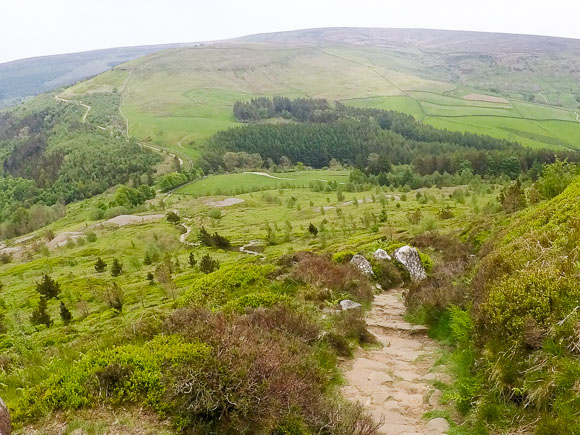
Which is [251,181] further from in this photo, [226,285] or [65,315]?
[226,285]

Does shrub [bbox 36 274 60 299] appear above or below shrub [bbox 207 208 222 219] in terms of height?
above

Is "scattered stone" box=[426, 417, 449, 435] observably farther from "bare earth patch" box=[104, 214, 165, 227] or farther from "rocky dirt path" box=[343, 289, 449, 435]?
"bare earth patch" box=[104, 214, 165, 227]

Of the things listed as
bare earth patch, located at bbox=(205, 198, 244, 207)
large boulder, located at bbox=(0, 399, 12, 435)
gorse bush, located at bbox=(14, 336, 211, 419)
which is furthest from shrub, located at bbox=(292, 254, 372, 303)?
bare earth patch, located at bbox=(205, 198, 244, 207)

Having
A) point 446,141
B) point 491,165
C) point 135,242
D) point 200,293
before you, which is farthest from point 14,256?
point 446,141

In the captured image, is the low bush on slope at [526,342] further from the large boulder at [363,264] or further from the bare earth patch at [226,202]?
the bare earth patch at [226,202]

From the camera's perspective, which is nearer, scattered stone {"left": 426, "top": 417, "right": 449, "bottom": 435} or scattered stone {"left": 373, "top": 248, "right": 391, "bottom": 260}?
scattered stone {"left": 426, "top": 417, "right": 449, "bottom": 435}

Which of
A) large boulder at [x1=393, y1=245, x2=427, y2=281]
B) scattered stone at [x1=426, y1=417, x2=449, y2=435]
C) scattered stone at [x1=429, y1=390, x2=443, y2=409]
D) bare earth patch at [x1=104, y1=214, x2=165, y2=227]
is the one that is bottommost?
bare earth patch at [x1=104, y1=214, x2=165, y2=227]

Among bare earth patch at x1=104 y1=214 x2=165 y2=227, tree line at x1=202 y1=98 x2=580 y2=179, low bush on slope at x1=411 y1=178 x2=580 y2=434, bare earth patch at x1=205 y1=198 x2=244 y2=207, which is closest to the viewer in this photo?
low bush on slope at x1=411 y1=178 x2=580 y2=434

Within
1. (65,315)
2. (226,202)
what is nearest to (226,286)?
(65,315)
